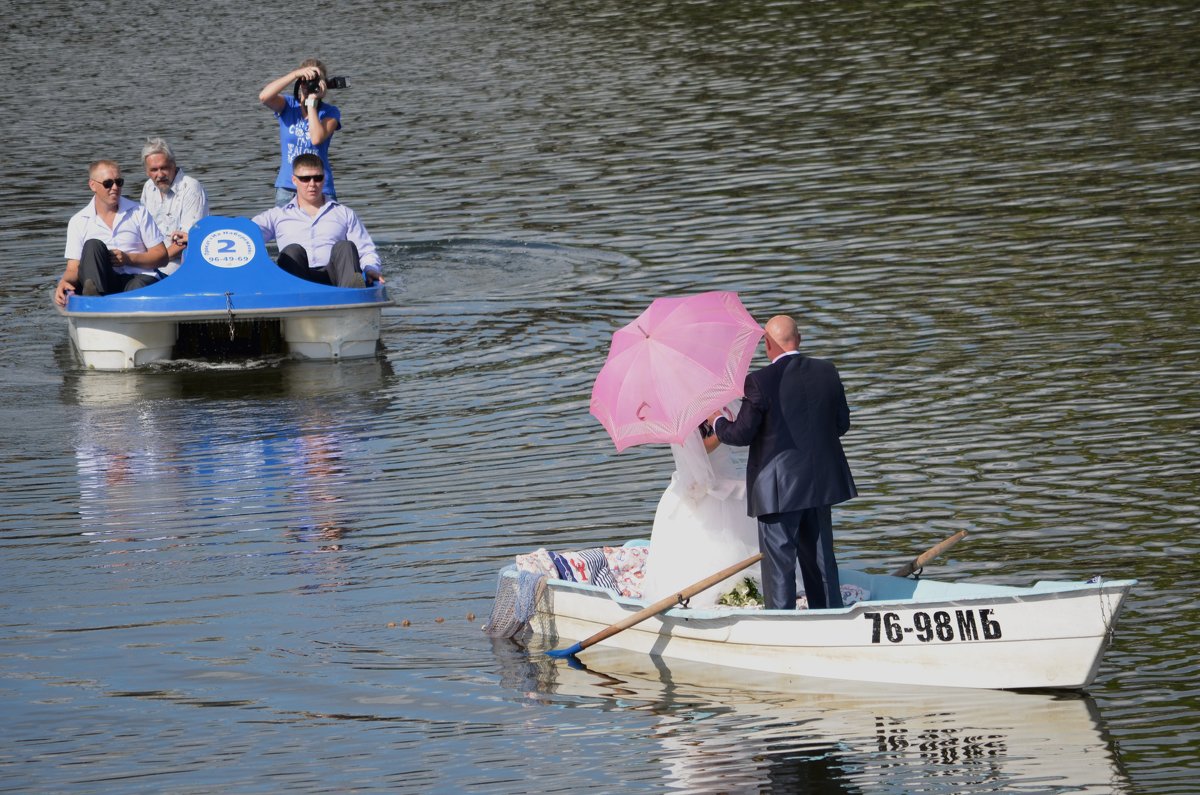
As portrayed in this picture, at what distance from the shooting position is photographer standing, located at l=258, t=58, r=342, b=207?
18266 mm

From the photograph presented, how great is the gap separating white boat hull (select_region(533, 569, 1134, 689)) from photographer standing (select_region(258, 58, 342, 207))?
8.73 m

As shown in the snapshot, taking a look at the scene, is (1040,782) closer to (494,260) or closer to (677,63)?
(494,260)

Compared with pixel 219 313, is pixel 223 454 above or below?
below

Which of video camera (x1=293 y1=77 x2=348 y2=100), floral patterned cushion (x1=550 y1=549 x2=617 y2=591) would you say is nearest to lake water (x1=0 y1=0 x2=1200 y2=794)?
floral patterned cushion (x1=550 y1=549 x2=617 y2=591)

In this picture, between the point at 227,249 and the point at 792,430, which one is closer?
the point at 792,430

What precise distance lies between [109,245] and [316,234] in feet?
5.86

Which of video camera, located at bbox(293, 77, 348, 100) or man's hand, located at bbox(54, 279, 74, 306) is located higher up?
video camera, located at bbox(293, 77, 348, 100)

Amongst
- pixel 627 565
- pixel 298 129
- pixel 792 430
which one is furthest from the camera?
pixel 298 129

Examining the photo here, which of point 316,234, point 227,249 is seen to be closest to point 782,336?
point 227,249

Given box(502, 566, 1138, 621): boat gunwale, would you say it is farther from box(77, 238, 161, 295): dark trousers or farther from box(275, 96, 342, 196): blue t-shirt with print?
box(275, 96, 342, 196): blue t-shirt with print

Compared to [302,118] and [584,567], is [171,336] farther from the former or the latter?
[584,567]

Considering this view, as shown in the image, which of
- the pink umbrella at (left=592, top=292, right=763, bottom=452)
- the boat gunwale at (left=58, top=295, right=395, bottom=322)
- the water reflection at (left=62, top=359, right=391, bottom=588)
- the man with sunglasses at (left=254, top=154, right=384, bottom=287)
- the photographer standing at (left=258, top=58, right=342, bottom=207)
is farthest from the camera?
the photographer standing at (left=258, top=58, right=342, bottom=207)

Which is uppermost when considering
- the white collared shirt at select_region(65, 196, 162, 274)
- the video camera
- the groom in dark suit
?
the video camera

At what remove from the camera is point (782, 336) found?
984cm
